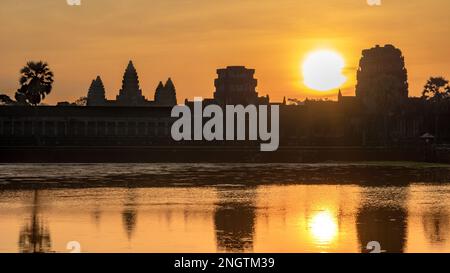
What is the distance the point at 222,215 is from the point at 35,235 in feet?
29.0

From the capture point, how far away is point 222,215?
116ft

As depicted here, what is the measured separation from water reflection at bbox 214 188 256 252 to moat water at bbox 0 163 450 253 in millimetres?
36

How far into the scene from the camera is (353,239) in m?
27.9

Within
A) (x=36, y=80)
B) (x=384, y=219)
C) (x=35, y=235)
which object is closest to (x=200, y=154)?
(x=36, y=80)

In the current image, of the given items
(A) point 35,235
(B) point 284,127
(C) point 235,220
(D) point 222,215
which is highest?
(B) point 284,127

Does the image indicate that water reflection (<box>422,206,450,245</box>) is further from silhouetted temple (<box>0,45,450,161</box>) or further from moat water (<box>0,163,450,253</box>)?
silhouetted temple (<box>0,45,450,161</box>)

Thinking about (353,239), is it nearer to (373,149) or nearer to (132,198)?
(132,198)

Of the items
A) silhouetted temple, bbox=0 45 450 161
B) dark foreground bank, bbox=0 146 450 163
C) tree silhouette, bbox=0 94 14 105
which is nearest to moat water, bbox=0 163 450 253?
dark foreground bank, bbox=0 146 450 163

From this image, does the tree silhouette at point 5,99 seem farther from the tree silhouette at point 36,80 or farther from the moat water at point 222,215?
the moat water at point 222,215

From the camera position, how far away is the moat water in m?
27.1

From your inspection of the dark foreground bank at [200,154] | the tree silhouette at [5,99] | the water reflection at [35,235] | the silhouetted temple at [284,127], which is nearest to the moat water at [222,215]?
the water reflection at [35,235]

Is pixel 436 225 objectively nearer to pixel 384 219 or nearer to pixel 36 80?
pixel 384 219

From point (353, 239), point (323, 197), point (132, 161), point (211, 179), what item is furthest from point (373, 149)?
point (353, 239)

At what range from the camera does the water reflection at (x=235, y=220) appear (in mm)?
26950
